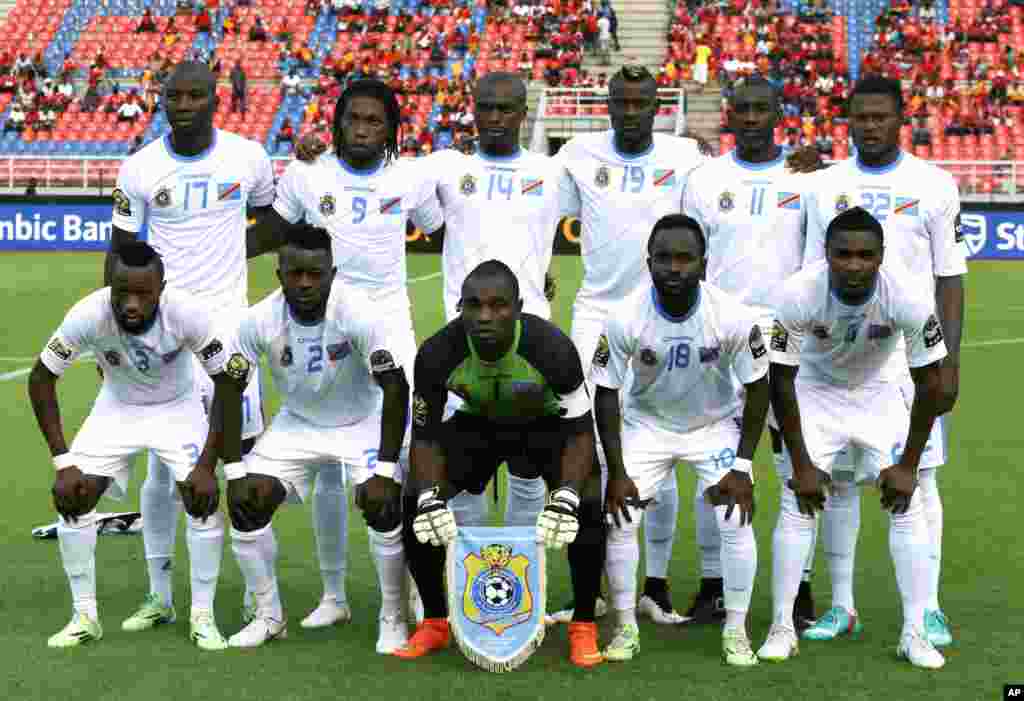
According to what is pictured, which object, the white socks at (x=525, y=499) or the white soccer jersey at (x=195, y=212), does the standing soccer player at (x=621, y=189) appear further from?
the white soccer jersey at (x=195, y=212)

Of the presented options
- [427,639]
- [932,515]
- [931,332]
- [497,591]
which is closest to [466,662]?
[427,639]

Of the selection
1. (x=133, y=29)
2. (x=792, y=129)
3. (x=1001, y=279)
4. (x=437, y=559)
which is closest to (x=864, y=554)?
(x=437, y=559)

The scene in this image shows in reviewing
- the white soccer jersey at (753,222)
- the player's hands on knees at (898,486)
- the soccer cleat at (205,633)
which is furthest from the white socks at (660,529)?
the soccer cleat at (205,633)

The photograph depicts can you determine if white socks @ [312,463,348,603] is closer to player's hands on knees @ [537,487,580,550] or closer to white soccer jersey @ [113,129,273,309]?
white soccer jersey @ [113,129,273,309]

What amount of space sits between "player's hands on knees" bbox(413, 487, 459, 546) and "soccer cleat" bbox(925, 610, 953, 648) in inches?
82.9

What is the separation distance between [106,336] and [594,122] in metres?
30.5

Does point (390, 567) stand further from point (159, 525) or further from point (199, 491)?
point (159, 525)

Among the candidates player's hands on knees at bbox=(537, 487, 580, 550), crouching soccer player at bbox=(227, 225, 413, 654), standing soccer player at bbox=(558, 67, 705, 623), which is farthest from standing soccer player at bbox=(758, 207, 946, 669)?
crouching soccer player at bbox=(227, 225, 413, 654)

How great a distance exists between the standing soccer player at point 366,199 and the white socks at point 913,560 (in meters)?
2.43

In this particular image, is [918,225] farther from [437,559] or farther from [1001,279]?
[1001,279]

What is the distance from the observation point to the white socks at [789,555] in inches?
270

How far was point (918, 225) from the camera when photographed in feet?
23.6

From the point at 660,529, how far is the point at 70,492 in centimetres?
274

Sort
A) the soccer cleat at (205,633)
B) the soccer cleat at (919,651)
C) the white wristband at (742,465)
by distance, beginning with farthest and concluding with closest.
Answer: the soccer cleat at (205,633)
the white wristband at (742,465)
the soccer cleat at (919,651)
